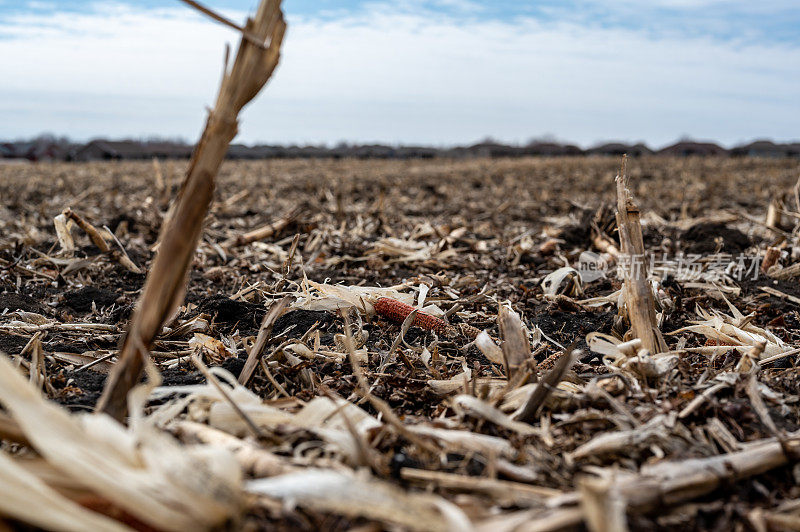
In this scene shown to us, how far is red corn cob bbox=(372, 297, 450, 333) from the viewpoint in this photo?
2951mm

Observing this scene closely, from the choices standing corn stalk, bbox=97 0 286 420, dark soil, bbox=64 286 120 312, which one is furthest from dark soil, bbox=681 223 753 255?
standing corn stalk, bbox=97 0 286 420

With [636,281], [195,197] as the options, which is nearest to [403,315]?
[636,281]

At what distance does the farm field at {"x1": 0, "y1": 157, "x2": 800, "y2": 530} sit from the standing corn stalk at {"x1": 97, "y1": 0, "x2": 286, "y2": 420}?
0.19m

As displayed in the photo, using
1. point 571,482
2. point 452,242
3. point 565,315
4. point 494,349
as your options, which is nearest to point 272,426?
point 571,482

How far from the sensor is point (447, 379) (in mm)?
2295

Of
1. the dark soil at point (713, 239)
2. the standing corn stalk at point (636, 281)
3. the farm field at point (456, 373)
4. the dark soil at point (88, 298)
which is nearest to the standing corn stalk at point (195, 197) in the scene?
the farm field at point (456, 373)

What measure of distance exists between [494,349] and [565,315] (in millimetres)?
1241

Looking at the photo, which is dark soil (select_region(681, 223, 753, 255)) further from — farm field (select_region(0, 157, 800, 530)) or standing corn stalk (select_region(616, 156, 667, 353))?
standing corn stalk (select_region(616, 156, 667, 353))

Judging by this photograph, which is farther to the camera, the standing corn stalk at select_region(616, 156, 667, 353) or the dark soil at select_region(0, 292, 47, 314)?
Result: the dark soil at select_region(0, 292, 47, 314)

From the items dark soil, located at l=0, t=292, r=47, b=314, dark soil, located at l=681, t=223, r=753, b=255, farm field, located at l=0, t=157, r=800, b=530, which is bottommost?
dark soil, located at l=0, t=292, r=47, b=314

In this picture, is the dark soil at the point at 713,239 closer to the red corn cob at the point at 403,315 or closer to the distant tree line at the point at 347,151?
the red corn cob at the point at 403,315

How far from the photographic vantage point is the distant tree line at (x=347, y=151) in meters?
27.9

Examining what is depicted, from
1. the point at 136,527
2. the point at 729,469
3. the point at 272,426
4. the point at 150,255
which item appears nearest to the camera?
the point at 136,527

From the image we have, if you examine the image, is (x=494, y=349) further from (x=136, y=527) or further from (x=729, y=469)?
(x=136, y=527)
